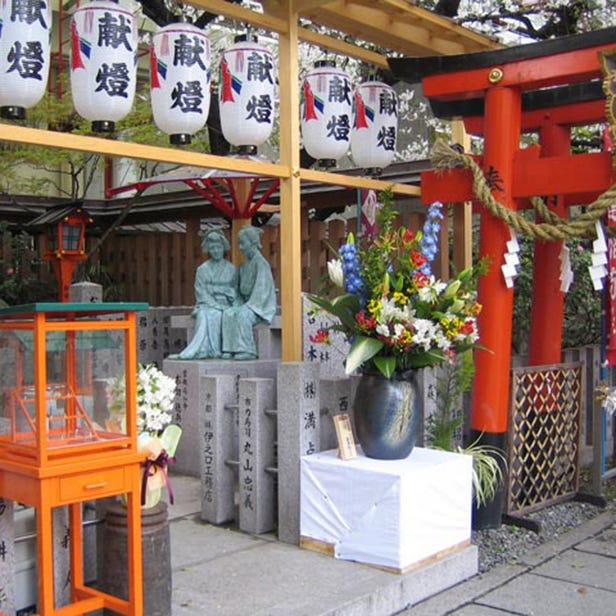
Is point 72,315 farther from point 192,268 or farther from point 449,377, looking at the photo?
point 192,268

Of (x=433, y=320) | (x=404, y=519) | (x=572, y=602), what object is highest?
(x=433, y=320)

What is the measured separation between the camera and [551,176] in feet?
21.2

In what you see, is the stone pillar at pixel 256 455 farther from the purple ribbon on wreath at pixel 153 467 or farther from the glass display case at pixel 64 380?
the glass display case at pixel 64 380

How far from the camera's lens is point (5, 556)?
417 cm

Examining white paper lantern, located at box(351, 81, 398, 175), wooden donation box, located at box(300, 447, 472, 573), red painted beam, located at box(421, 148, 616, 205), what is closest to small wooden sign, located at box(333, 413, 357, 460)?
wooden donation box, located at box(300, 447, 472, 573)

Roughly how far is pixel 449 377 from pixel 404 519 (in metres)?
1.84

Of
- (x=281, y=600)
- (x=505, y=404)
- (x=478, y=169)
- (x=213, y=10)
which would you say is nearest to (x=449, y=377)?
(x=505, y=404)

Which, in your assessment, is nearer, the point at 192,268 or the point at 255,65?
the point at 255,65

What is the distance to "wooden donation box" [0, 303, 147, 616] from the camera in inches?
152

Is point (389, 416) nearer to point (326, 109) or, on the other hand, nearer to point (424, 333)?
point (424, 333)

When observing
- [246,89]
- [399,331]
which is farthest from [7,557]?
[246,89]

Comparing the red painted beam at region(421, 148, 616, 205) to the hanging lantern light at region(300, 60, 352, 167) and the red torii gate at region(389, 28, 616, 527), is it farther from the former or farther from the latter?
the hanging lantern light at region(300, 60, 352, 167)

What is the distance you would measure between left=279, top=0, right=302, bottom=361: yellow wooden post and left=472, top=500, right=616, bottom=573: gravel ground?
205 centimetres

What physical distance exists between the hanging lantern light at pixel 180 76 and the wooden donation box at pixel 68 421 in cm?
177
